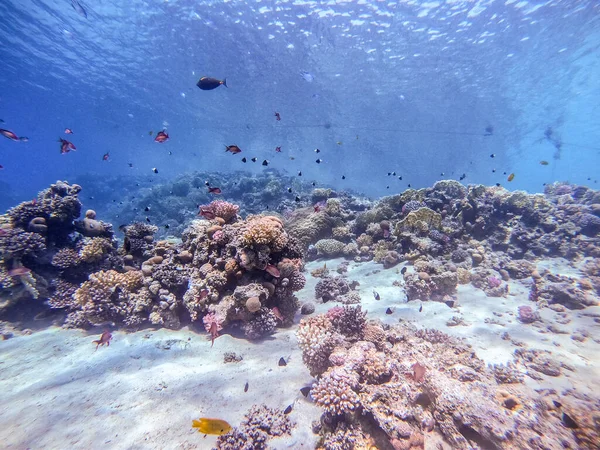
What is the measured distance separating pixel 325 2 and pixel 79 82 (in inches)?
1398

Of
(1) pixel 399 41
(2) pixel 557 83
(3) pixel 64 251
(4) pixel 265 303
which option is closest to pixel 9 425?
(4) pixel 265 303

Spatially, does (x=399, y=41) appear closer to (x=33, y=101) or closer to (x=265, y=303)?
(x=265, y=303)

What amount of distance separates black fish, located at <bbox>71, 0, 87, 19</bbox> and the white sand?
28604mm

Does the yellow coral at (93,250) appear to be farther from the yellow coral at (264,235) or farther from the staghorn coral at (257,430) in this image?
the staghorn coral at (257,430)

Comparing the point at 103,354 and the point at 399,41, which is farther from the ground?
the point at 399,41

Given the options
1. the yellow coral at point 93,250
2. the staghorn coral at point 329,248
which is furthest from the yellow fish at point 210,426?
the staghorn coral at point 329,248

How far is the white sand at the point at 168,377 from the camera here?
12.2ft

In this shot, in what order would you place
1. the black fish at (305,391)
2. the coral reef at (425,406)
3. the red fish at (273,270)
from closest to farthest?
1. the coral reef at (425,406)
2. the black fish at (305,391)
3. the red fish at (273,270)

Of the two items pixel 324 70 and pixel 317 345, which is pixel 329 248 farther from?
pixel 324 70

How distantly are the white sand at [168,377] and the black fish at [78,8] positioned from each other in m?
28.6

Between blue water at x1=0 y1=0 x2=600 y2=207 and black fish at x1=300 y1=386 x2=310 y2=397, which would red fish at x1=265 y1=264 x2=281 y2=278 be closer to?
black fish at x1=300 y1=386 x2=310 y2=397

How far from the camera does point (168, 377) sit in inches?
189

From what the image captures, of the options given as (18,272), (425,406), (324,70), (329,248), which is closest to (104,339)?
(18,272)

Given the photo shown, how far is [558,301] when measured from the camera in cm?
757
